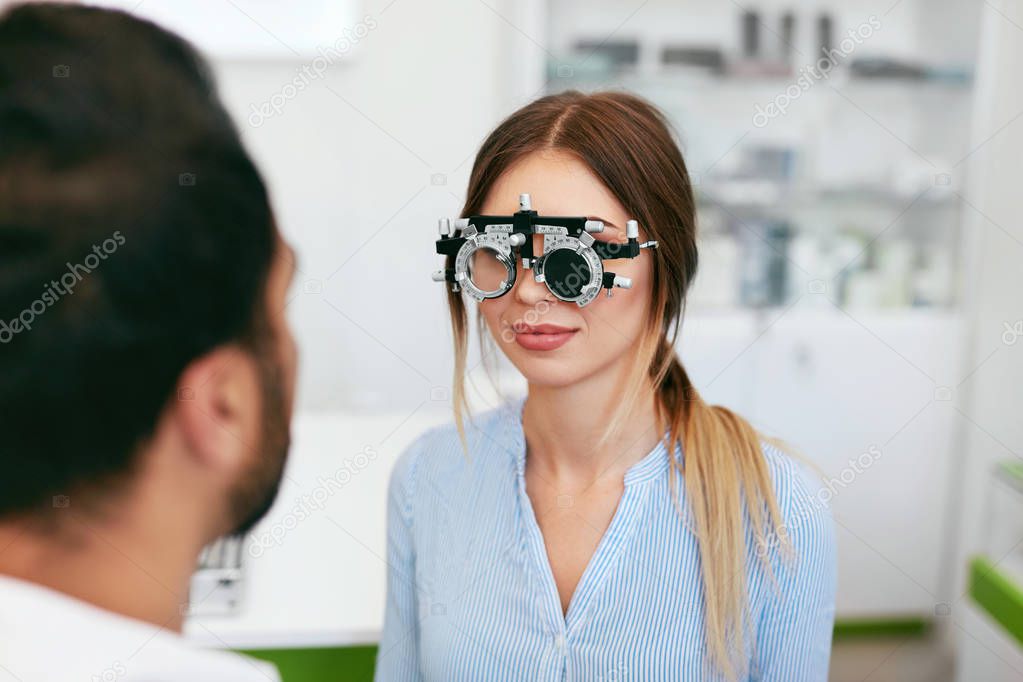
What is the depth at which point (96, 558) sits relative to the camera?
0.45m

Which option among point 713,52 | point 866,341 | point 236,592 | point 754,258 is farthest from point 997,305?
point 236,592

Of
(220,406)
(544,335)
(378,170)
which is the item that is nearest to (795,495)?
(544,335)

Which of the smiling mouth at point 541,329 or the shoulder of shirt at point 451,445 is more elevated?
the smiling mouth at point 541,329

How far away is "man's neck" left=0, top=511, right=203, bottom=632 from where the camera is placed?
1.47 feet

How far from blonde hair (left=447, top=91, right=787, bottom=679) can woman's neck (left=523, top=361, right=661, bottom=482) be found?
22 millimetres

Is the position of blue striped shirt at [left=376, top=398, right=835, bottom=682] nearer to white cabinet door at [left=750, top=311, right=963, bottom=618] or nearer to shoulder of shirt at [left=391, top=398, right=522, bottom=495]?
shoulder of shirt at [left=391, top=398, right=522, bottom=495]

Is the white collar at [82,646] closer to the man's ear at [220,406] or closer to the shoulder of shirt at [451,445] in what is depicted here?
the man's ear at [220,406]

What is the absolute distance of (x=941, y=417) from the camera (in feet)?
9.35

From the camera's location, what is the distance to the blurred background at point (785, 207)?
2.76 meters

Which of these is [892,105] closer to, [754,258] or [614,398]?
[754,258]

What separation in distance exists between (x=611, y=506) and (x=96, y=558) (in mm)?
916

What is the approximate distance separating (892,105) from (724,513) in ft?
7.96

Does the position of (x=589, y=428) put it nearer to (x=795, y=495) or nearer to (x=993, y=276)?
(x=795, y=495)

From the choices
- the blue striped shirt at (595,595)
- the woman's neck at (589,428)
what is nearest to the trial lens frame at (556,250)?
the woman's neck at (589,428)
